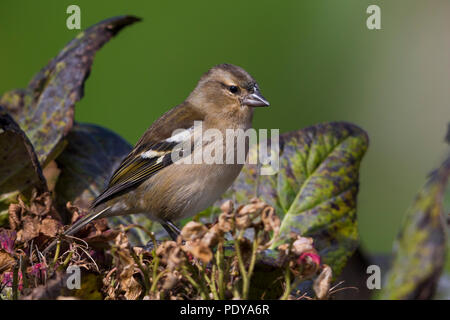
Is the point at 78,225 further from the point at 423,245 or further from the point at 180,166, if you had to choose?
the point at 423,245

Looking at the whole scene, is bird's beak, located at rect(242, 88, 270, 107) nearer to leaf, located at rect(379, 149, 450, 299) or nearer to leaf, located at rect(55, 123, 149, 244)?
leaf, located at rect(55, 123, 149, 244)

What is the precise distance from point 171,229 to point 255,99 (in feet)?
2.32

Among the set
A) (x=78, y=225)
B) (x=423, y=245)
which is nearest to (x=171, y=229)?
(x=78, y=225)

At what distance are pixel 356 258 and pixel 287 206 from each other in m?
0.39

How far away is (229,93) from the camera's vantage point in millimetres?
2859

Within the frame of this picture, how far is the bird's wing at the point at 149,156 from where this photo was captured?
257 cm

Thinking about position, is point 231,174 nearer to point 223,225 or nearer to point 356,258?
point 356,258

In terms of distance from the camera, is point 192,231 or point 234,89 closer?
point 192,231

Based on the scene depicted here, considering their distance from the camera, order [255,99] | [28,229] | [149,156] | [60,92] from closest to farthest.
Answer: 1. [28,229]
2. [60,92]
3. [149,156]
4. [255,99]

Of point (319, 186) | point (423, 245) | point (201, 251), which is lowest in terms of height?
point (319, 186)

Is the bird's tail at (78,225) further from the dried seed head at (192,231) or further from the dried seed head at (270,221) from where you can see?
the dried seed head at (270,221)

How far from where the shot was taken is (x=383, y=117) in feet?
18.2

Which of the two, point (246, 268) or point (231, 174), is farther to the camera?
point (231, 174)
